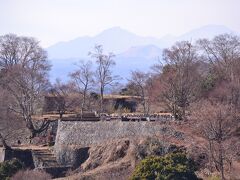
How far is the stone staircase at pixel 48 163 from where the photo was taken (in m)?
36.5

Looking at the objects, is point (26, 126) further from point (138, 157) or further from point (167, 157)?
point (167, 157)

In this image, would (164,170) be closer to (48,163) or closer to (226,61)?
(48,163)

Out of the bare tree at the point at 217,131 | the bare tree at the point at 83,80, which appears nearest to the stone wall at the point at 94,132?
the bare tree at the point at 217,131

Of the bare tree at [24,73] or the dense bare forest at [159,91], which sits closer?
the dense bare forest at [159,91]

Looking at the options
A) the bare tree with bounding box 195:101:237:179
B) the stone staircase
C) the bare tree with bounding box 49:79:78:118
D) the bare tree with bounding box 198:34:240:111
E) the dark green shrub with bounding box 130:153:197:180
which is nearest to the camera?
the dark green shrub with bounding box 130:153:197:180

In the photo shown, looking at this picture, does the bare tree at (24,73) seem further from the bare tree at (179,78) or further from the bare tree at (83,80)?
the bare tree at (179,78)

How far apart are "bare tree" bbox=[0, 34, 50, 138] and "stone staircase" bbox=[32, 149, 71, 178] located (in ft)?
18.6

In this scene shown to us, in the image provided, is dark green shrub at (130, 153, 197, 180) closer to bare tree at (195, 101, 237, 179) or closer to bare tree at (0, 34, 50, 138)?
bare tree at (195, 101, 237, 179)

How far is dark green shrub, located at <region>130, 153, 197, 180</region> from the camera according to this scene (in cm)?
2783

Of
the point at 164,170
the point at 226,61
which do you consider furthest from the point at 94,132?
the point at 226,61

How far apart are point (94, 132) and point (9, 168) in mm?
6738

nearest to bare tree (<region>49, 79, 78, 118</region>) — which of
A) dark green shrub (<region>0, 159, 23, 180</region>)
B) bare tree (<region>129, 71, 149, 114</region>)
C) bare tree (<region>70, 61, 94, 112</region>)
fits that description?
bare tree (<region>70, 61, 94, 112</region>)

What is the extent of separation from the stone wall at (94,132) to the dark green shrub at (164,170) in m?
6.52

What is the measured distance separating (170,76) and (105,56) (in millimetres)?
10217
